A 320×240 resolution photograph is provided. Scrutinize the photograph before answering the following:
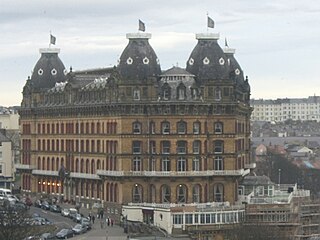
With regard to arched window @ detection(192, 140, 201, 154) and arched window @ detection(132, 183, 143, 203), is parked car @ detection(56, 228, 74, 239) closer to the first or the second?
arched window @ detection(132, 183, 143, 203)

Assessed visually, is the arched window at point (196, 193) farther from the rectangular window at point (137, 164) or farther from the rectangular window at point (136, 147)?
the rectangular window at point (136, 147)

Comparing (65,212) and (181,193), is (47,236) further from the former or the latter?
(181,193)

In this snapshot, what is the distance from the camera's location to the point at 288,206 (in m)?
139

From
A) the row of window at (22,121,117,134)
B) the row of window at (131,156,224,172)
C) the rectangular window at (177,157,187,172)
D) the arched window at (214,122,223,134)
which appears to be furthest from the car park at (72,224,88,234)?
the arched window at (214,122,223,134)

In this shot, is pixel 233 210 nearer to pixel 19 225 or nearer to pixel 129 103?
pixel 129 103

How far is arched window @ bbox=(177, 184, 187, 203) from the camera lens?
470 feet

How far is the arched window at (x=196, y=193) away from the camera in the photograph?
143875 mm

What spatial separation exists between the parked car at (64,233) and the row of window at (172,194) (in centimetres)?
1821

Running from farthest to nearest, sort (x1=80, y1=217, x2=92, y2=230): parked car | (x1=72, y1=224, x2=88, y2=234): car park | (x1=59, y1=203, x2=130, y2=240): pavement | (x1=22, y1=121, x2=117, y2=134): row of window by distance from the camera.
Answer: (x1=22, y1=121, x2=117, y2=134): row of window, (x1=80, y1=217, x2=92, y2=230): parked car, (x1=72, y1=224, x2=88, y2=234): car park, (x1=59, y1=203, x2=130, y2=240): pavement

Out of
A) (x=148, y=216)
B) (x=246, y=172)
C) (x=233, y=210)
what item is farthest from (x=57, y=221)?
(x=246, y=172)

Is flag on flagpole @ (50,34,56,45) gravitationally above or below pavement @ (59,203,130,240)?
above

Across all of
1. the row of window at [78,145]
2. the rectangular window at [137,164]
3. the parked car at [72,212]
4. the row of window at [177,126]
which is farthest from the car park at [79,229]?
the row of window at [177,126]

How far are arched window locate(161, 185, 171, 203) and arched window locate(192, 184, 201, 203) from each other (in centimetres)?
277

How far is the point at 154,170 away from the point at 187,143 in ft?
16.0
